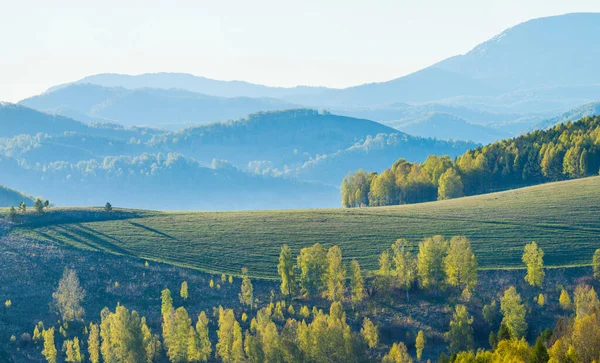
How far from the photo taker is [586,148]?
175 meters

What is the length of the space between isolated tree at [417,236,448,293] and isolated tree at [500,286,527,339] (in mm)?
11280

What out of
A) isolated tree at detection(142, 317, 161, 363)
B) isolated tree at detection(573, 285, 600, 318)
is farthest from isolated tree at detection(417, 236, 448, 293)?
isolated tree at detection(142, 317, 161, 363)

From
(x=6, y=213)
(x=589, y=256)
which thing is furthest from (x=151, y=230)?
(x=589, y=256)

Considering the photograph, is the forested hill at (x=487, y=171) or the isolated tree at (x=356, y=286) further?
the forested hill at (x=487, y=171)

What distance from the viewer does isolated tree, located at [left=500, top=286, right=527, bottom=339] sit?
93.2 metres

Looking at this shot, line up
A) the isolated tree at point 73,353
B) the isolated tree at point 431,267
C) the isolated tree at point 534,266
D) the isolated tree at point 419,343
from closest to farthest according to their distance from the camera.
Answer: the isolated tree at point 419,343 → the isolated tree at point 73,353 → the isolated tree at point 534,266 → the isolated tree at point 431,267

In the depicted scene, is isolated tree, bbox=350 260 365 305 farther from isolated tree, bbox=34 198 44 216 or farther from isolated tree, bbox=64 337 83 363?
isolated tree, bbox=34 198 44 216

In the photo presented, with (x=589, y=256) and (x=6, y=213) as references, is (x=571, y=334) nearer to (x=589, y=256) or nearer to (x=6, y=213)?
(x=589, y=256)

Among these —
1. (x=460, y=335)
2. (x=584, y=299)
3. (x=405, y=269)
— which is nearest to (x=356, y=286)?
(x=405, y=269)

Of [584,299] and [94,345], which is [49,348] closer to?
[94,345]

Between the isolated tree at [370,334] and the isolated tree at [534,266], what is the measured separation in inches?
956

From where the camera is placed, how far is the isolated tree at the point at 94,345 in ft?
303

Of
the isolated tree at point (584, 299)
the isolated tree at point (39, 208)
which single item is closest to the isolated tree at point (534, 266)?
the isolated tree at point (584, 299)

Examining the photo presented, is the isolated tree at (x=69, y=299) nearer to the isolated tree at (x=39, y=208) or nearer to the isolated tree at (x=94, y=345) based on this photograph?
the isolated tree at (x=94, y=345)
